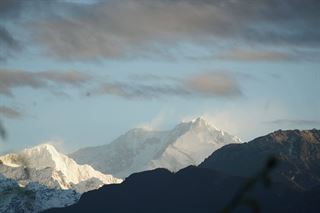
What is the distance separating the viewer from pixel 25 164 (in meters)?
23.8

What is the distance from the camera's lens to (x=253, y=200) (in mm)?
16078

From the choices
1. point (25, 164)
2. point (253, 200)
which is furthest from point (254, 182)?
point (25, 164)

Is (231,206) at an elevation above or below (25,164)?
above

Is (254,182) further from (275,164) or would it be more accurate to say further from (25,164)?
(25,164)

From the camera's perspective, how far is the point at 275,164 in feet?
53.8

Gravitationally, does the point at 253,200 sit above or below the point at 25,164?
above

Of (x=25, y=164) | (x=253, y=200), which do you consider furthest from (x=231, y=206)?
(x=25, y=164)

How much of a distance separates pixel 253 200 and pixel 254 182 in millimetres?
502

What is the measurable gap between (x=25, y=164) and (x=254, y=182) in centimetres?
901

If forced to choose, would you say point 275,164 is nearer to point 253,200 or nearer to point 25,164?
point 253,200

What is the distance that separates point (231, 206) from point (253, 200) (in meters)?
0.52

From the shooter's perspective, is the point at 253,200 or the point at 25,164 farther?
the point at 25,164

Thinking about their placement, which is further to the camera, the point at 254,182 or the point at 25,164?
the point at 25,164

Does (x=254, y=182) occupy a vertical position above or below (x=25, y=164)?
above
